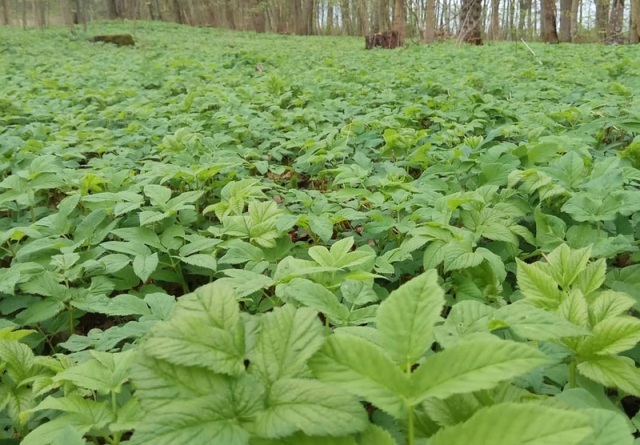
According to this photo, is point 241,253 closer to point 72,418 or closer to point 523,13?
point 72,418

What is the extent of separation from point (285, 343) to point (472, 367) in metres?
0.30

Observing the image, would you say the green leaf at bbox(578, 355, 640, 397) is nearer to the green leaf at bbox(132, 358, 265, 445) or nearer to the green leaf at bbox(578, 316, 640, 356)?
the green leaf at bbox(578, 316, 640, 356)

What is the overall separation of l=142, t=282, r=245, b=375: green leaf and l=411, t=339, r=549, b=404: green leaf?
29 centimetres

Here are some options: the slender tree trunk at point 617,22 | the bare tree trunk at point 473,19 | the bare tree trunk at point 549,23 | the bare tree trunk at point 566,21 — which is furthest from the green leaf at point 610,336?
the bare tree trunk at point 566,21

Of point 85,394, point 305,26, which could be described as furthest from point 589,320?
point 305,26

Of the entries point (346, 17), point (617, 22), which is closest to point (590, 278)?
point (617, 22)

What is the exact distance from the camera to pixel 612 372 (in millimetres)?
913

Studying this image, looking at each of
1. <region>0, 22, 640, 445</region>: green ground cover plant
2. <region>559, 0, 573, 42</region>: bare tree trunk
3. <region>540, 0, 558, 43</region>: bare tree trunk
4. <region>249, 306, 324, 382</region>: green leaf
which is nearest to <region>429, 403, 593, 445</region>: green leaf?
<region>0, 22, 640, 445</region>: green ground cover plant

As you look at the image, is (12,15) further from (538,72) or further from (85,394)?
(85,394)

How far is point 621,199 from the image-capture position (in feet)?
5.31

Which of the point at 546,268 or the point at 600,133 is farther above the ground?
the point at 600,133

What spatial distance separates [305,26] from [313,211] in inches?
1020

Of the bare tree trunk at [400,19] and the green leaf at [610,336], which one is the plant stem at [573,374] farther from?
the bare tree trunk at [400,19]

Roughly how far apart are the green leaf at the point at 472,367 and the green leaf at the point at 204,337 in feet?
0.97
